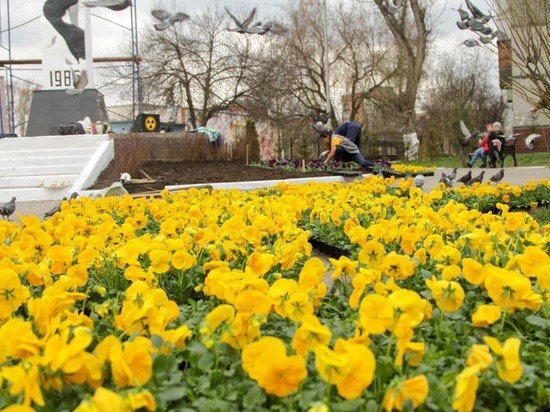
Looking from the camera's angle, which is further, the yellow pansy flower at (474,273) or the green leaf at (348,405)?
the yellow pansy flower at (474,273)

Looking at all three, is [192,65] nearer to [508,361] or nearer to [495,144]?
[495,144]

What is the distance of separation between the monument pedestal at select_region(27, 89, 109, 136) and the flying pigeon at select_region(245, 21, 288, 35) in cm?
791

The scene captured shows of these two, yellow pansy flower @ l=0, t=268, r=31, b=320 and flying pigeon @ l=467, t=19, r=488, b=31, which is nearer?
yellow pansy flower @ l=0, t=268, r=31, b=320

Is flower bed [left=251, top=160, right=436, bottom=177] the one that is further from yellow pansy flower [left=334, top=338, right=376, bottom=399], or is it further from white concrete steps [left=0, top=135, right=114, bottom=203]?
yellow pansy flower [left=334, top=338, right=376, bottom=399]

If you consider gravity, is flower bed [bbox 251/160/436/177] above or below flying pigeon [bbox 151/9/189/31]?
below

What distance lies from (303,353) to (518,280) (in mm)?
792

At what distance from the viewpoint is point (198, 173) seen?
55.2ft

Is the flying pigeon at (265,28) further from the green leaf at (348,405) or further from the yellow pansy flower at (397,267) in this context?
the green leaf at (348,405)

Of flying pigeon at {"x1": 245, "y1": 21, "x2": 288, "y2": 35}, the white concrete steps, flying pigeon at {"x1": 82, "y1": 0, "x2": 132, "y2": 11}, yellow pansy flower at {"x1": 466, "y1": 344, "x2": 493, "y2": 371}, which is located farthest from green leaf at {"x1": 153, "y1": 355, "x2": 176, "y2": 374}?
flying pigeon at {"x1": 245, "y1": 21, "x2": 288, "y2": 35}

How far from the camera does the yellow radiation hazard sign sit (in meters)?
21.7

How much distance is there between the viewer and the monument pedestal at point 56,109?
24.3 metres

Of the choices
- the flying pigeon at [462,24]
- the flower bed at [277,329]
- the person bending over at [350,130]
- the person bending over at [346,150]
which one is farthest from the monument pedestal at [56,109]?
the flower bed at [277,329]

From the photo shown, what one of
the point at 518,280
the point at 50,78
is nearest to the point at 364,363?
the point at 518,280

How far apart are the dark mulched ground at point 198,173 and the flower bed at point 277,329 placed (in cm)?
1195
